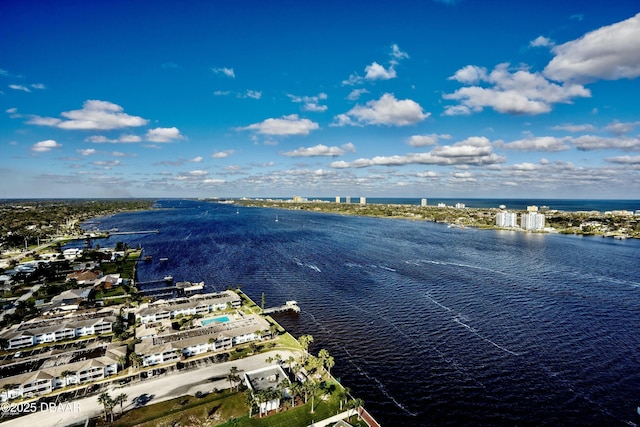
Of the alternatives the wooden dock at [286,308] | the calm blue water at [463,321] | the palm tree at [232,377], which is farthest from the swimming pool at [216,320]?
the palm tree at [232,377]

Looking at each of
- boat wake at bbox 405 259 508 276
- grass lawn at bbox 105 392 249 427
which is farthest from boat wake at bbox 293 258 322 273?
grass lawn at bbox 105 392 249 427

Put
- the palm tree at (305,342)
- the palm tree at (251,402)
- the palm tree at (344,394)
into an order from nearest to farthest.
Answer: the palm tree at (251,402) → the palm tree at (344,394) → the palm tree at (305,342)

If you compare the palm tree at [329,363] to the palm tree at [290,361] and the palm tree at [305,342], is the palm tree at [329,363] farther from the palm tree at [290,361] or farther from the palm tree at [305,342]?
the palm tree at [290,361]

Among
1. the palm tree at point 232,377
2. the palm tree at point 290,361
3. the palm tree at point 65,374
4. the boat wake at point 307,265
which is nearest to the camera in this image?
the palm tree at point 232,377

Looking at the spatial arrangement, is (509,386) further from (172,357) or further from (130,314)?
(130,314)

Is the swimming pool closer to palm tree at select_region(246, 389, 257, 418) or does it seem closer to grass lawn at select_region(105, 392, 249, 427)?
grass lawn at select_region(105, 392, 249, 427)

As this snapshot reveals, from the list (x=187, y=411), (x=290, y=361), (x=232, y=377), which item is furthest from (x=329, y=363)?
(x=187, y=411)
